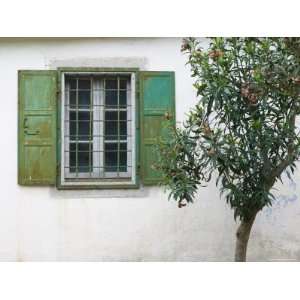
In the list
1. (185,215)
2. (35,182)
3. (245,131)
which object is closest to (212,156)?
(245,131)

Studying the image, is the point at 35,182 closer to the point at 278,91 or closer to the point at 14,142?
the point at 14,142

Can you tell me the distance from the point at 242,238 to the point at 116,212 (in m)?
1.37

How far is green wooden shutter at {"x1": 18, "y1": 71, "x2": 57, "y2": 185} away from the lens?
7.03m

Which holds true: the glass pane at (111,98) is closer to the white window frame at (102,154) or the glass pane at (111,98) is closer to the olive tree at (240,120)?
the white window frame at (102,154)

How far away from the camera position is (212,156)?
5.71 metres

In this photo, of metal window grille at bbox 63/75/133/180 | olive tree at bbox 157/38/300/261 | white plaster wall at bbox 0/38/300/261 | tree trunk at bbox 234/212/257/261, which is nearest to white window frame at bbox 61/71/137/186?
metal window grille at bbox 63/75/133/180

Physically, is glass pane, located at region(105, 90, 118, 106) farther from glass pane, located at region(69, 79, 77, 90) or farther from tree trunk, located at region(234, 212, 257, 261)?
tree trunk, located at region(234, 212, 257, 261)

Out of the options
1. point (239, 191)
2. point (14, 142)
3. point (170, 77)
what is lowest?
point (239, 191)

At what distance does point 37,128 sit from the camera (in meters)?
7.04

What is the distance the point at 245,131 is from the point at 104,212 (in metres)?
1.88

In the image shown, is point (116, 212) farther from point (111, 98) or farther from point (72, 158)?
point (111, 98)

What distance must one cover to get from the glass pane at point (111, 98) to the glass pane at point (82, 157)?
1.51 feet

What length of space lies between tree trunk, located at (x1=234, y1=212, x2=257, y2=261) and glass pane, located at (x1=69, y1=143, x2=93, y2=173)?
168 cm

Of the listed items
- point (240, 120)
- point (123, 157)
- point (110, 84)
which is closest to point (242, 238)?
point (240, 120)
